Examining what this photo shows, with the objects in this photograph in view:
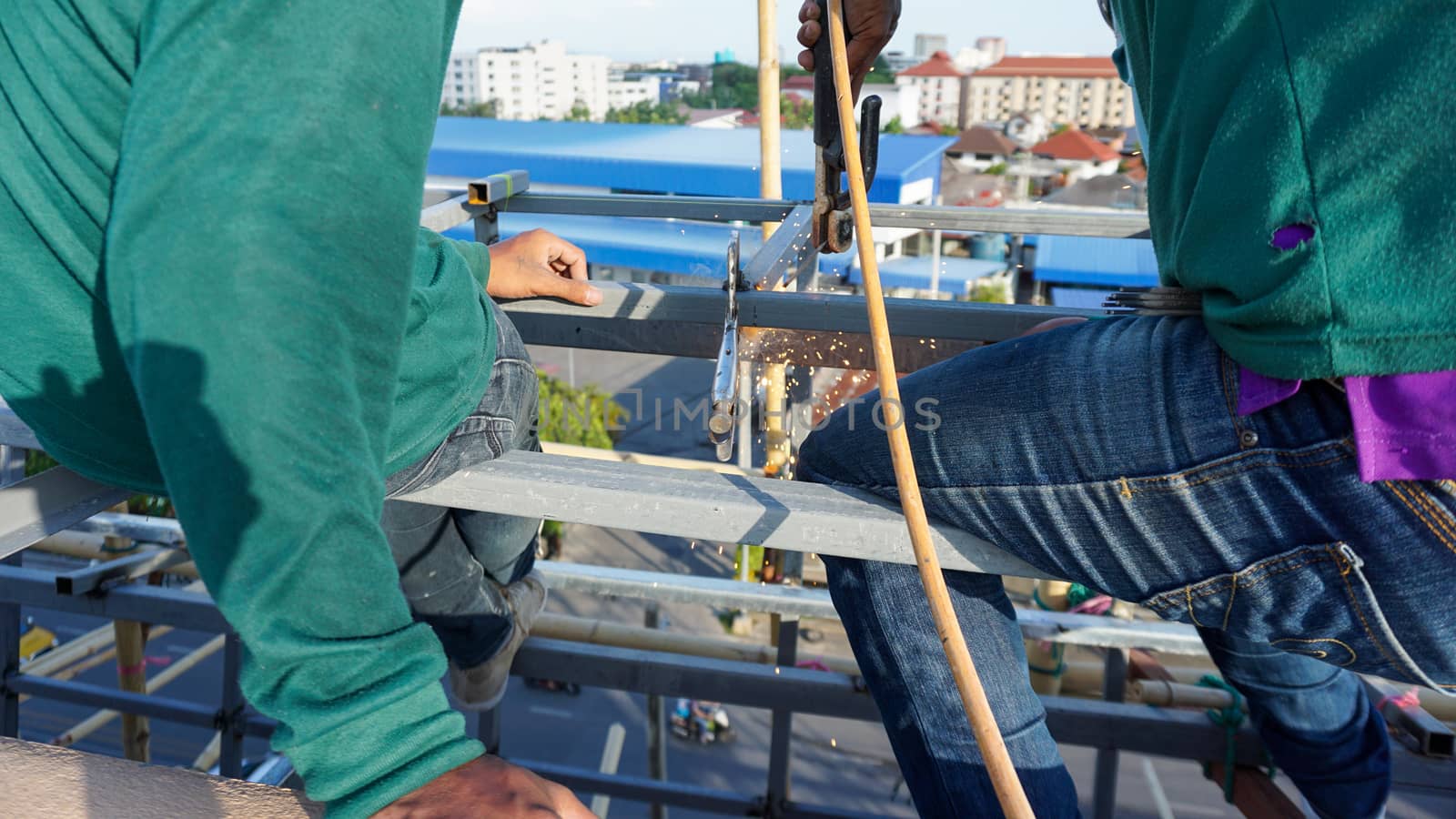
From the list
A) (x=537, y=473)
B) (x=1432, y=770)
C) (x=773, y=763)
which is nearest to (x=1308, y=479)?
(x=537, y=473)

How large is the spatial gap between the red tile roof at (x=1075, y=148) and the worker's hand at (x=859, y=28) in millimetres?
33956

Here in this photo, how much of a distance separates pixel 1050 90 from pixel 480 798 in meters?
80.2

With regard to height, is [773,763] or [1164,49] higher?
[1164,49]

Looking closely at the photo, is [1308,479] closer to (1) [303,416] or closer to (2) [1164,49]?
(2) [1164,49]

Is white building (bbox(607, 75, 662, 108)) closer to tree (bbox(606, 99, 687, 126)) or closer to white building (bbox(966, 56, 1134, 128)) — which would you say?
white building (bbox(966, 56, 1134, 128))

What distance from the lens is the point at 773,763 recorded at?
3350 mm

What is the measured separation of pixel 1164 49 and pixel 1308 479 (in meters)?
0.51

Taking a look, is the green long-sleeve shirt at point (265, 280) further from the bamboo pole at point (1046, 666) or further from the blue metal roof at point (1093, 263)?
the blue metal roof at point (1093, 263)

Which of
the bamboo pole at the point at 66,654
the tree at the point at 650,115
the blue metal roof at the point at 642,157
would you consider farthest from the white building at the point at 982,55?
the bamboo pole at the point at 66,654

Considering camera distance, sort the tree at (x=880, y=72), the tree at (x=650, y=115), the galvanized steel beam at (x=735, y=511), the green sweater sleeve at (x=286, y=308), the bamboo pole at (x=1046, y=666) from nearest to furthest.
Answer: the green sweater sleeve at (x=286, y=308)
the galvanized steel beam at (x=735, y=511)
the tree at (x=880, y=72)
the bamboo pole at (x=1046, y=666)
the tree at (x=650, y=115)

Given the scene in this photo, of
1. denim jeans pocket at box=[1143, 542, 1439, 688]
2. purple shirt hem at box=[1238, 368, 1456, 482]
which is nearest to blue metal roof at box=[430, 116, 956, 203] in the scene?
denim jeans pocket at box=[1143, 542, 1439, 688]

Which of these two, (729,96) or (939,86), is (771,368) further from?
(939,86)

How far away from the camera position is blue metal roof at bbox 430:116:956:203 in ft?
31.2

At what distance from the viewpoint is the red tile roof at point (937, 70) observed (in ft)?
241
